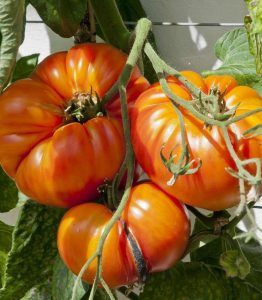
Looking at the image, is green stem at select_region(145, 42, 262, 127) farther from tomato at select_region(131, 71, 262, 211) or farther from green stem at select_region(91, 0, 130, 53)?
green stem at select_region(91, 0, 130, 53)

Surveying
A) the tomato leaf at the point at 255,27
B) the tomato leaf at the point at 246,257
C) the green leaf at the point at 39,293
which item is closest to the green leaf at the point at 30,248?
the green leaf at the point at 39,293

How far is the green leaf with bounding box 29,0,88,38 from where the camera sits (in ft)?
2.73

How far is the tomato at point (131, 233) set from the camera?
0.68 meters

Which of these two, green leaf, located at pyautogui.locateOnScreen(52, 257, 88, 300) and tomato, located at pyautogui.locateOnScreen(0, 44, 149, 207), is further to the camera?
green leaf, located at pyautogui.locateOnScreen(52, 257, 88, 300)

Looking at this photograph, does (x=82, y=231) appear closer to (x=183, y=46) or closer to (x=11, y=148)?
(x=11, y=148)

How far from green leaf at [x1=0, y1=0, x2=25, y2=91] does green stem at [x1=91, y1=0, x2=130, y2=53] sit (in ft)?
0.66

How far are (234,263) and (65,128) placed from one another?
25 cm

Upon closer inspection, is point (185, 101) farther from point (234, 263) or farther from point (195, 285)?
point (195, 285)

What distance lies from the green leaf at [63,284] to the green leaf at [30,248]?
44mm

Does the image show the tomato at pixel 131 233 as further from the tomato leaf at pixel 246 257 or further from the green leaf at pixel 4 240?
the green leaf at pixel 4 240

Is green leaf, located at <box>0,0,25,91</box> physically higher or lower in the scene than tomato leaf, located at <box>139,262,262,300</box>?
higher

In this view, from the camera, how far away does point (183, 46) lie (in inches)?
39.5

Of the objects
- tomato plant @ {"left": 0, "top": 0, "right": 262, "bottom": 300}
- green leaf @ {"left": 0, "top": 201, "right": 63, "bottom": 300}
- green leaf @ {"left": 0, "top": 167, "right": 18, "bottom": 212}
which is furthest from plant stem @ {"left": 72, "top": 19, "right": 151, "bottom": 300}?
green leaf @ {"left": 0, "top": 167, "right": 18, "bottom": 212}

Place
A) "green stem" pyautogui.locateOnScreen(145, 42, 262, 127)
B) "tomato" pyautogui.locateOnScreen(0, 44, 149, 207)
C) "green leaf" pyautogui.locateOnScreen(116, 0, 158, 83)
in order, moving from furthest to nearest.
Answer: "green leaf" pyautogui.locateOnScreen(116, 0, 158, 83) → "tomato" pyautogui.locateOnScreen(0, 44, 149, 207) → "green stem" pyautogui.locateOnScreen(145, 42, 262, 127)
